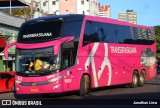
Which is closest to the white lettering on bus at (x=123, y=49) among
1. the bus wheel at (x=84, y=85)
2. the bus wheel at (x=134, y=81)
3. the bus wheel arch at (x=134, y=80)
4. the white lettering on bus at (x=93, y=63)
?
the white lettering on bus at (x=93, y=63)

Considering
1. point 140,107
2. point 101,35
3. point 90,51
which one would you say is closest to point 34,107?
point 140,107

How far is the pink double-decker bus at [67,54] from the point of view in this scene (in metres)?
18.1

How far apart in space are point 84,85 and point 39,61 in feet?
9.18

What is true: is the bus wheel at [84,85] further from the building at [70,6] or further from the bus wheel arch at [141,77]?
the building at [70,6]

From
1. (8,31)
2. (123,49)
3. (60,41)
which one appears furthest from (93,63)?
(8,31)

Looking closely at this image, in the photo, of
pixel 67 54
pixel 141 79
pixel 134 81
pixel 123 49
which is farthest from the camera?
pixel 141 79

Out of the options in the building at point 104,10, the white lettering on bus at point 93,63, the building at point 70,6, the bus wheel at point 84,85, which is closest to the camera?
the bus wheel at point 84,85

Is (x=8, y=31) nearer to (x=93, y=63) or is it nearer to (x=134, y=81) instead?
(x=134, y=81)

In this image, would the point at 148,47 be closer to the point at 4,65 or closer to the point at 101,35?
the point at 101,35

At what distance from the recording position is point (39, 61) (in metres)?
18.2

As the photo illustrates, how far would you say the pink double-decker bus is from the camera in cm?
1814

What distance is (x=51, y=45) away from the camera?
18.2 meters

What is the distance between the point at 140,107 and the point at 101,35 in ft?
25.8

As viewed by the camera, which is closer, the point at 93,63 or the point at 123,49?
the point at 93,63
